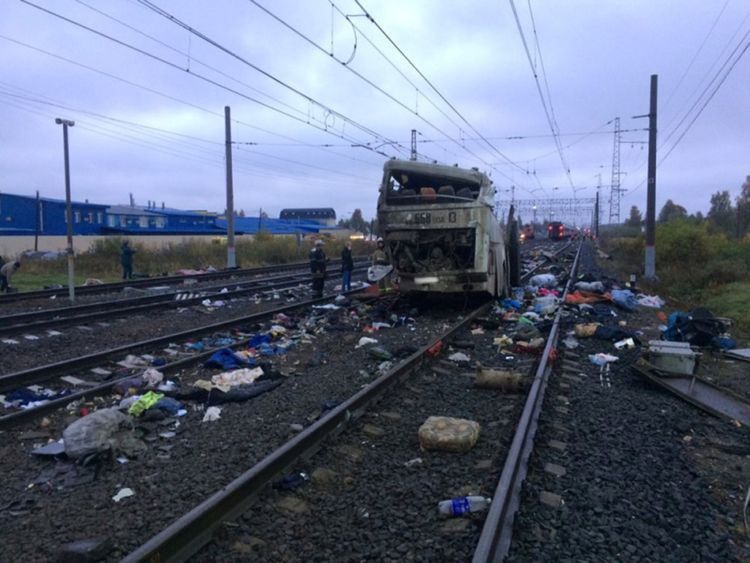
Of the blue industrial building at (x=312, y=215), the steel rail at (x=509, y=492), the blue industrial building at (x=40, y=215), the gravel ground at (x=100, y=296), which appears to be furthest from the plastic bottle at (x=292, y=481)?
the blue industrial building at (x=312, y=215)

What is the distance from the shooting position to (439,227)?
38.9ft

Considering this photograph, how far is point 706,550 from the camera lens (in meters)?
3.57

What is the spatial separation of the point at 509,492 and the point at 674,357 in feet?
15.5

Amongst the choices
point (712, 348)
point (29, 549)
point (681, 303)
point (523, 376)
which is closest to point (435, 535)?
point (29, 549)

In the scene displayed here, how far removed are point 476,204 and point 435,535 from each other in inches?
348

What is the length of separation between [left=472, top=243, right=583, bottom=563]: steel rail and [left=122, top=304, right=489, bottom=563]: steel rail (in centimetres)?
157

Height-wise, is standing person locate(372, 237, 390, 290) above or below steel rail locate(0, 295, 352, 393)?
above

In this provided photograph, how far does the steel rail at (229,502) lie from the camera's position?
3192 mm

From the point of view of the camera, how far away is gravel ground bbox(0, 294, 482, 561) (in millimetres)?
3717

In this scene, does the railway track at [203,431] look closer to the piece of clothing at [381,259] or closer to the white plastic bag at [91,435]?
the white plastic bag at [91,435]

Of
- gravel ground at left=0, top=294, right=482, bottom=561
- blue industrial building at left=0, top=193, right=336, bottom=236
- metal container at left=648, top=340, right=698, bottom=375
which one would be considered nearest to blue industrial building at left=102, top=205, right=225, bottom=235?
blue industrial building at left=0, top=193, right=336, bottom=236

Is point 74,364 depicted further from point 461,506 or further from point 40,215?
point 40,215

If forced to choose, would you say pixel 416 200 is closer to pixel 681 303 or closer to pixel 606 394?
pixel 606 394

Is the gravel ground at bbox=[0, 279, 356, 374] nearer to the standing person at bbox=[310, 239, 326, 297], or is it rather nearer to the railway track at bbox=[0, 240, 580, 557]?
the standing person at bbox=[310, 239, 326, 297]
